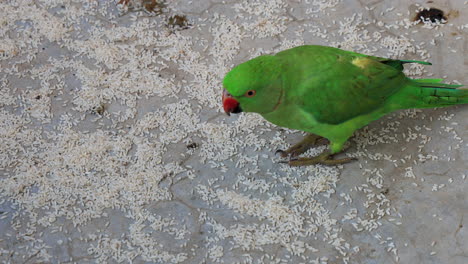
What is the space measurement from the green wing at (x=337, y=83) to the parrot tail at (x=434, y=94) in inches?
6.3

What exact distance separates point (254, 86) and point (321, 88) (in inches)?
14.6

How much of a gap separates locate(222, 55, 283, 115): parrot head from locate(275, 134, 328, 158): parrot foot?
1.71ft

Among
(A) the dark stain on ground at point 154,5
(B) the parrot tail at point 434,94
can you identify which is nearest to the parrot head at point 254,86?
(B) the parrot tail at point 434,94

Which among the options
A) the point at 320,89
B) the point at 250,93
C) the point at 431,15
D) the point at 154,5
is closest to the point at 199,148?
the point at 250,93

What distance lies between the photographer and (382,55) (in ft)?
10.8

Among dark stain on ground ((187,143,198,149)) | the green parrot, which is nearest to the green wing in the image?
the green parrot

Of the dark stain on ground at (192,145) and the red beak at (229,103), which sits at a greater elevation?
the red beak at (229,103)

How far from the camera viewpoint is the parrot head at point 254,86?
2.30m

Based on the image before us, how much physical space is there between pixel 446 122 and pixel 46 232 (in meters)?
2.52

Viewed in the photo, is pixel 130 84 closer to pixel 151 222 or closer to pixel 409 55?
pixel 151 222

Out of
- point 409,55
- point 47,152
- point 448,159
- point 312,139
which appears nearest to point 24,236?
point 47,152

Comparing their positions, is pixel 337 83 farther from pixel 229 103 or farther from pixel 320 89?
pixel 229 103

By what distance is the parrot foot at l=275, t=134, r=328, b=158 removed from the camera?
9.53 ft

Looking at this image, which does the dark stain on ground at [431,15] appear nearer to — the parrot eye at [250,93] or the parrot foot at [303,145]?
the parrot foot at [303,145]
